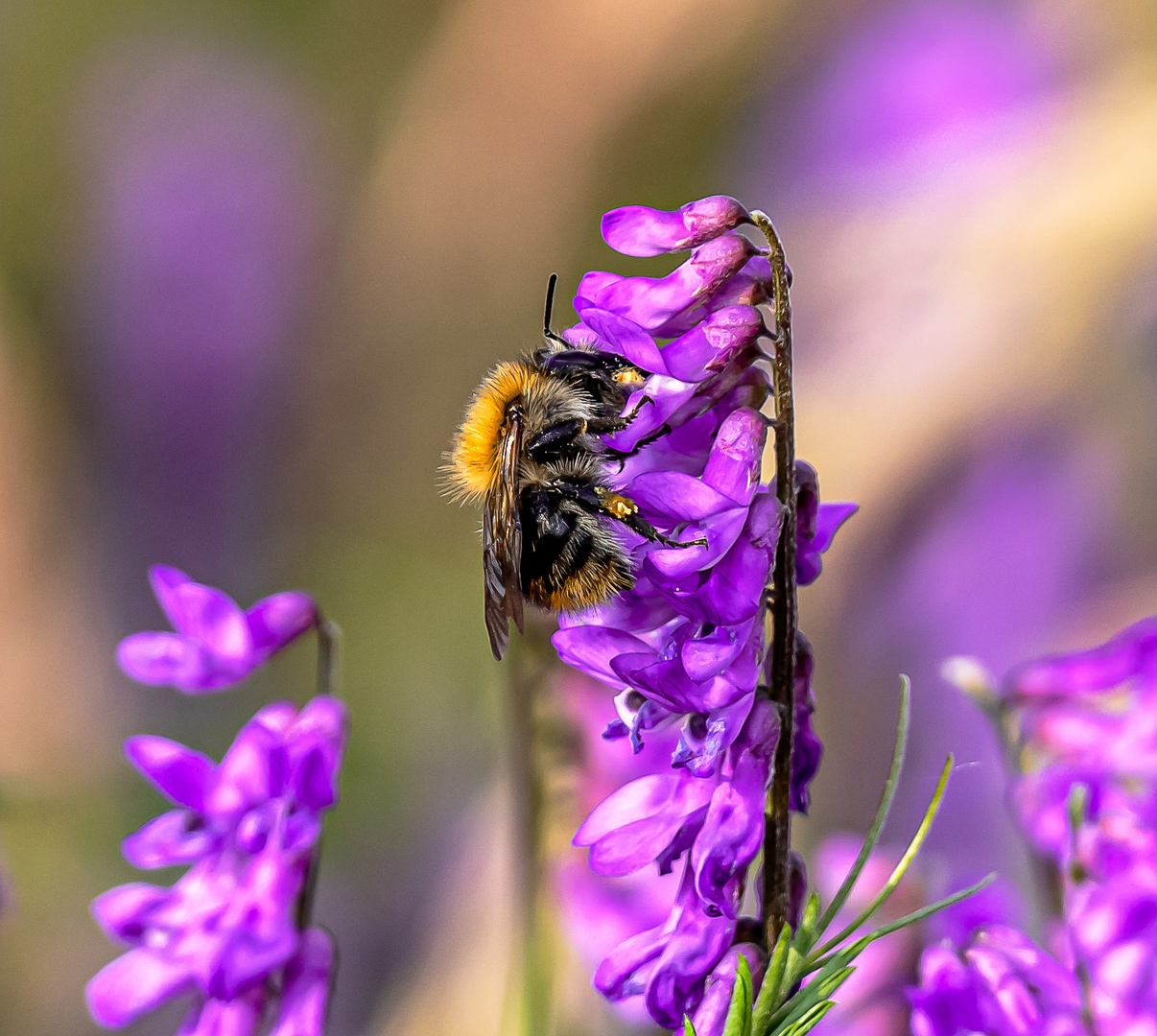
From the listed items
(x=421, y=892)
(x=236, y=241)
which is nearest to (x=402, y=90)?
(x=236, y=241)

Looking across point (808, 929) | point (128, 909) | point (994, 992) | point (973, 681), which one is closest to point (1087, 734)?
point (973, 681)

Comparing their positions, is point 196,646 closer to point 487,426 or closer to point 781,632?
point 487,426

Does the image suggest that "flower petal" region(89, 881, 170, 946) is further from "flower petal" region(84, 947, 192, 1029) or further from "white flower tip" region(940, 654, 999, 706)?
"white flower tip" region(940, 654, 999, 706)

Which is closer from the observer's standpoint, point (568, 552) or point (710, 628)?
point (710, 628)

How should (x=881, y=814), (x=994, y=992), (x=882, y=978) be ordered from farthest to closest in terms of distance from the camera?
(x=882, y=978)
(x=994, y=992)
(x=881, y=814)

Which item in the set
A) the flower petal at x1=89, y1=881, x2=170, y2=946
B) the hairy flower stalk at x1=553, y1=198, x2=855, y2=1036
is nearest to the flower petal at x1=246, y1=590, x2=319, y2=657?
the flower petal at x1=89, y1=881, x2=170, y2=946

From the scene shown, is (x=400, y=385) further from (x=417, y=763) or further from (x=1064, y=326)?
(x=1064, y=326)

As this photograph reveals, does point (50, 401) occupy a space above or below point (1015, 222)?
below

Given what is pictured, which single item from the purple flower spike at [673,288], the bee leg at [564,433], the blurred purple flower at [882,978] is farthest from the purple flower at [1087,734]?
the purple flower spike at [673,288]
